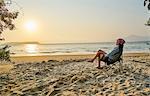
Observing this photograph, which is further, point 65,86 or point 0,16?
point 0,16

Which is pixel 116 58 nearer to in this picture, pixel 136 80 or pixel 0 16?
pixel 136 80

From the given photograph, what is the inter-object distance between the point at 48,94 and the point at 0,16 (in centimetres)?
468

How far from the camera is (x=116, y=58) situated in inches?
475

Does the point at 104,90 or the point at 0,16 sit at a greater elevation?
the point at 0,16

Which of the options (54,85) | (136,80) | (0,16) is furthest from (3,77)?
(136,80)

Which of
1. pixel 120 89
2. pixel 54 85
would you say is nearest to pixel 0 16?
pixel 54 85

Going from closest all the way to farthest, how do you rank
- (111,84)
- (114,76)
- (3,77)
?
(111,84) → (114,76) → (3,77)

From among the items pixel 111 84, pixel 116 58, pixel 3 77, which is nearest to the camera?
pixel 111 84

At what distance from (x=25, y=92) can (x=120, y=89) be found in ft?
7.63

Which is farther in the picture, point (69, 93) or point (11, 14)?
point (11, 14)

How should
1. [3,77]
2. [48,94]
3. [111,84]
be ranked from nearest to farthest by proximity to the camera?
[48,94], [111,84], [3,77]

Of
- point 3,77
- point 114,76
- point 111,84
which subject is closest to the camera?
point 111,84

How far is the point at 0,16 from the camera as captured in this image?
38.2ft

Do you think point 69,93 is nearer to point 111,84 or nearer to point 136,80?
point 111,84
